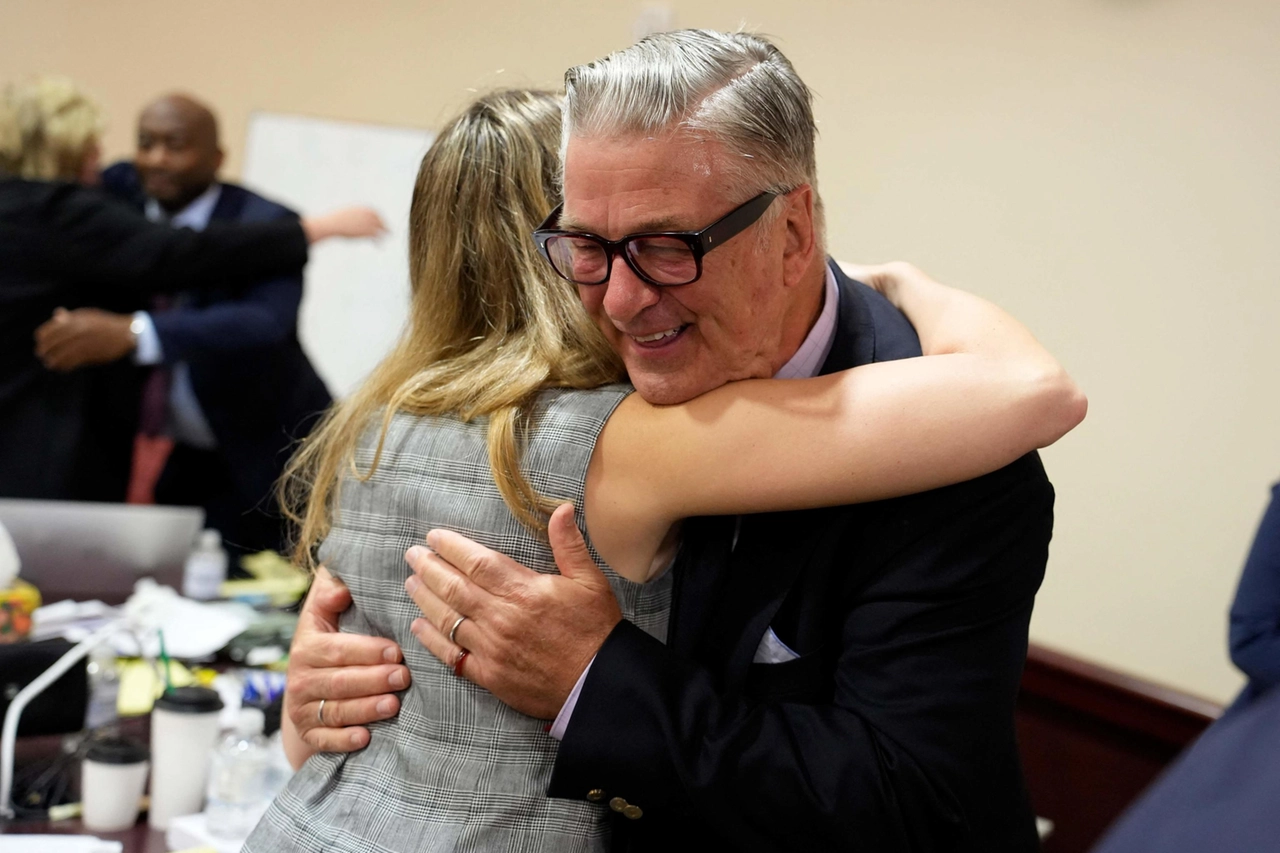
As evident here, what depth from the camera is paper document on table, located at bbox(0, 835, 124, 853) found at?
69.9 inches

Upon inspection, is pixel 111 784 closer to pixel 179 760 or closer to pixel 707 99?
pixel 179 760

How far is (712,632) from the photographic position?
133cm

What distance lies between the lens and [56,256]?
3.66m

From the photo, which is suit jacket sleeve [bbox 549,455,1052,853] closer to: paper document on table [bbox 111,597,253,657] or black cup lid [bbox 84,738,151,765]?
black cup lid [bbox 84,738,151,765]


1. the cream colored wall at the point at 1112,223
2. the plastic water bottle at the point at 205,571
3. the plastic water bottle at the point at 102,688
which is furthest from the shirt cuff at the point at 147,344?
the plastic water bottle at the point at 102,688

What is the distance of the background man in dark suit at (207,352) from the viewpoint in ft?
12.3

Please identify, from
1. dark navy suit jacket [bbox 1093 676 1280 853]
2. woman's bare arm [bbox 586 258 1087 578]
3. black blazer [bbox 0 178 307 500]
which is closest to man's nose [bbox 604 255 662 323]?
woman's bare arm [bbox 586 258 1087 578]

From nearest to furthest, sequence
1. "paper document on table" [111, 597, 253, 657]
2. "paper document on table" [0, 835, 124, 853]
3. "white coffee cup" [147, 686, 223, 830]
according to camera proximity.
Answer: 1. "paper document on table" [0, 835, 124, 853]
2. "white coffee cup" [147, 686, 223, 830]
3. "paper document on table" [111, 597, 253, 657]

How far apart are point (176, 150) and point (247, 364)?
31.2 inches

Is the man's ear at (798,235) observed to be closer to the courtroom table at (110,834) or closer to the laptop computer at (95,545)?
the courtroom table at (110,834)

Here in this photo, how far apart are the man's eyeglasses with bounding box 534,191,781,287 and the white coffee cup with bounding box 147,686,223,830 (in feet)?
3.59

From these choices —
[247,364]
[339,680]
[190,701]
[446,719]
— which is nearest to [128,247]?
[247,364]

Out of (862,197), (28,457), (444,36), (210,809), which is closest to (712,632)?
(210,809)

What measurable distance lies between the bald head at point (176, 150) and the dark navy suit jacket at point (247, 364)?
257 millimetres
